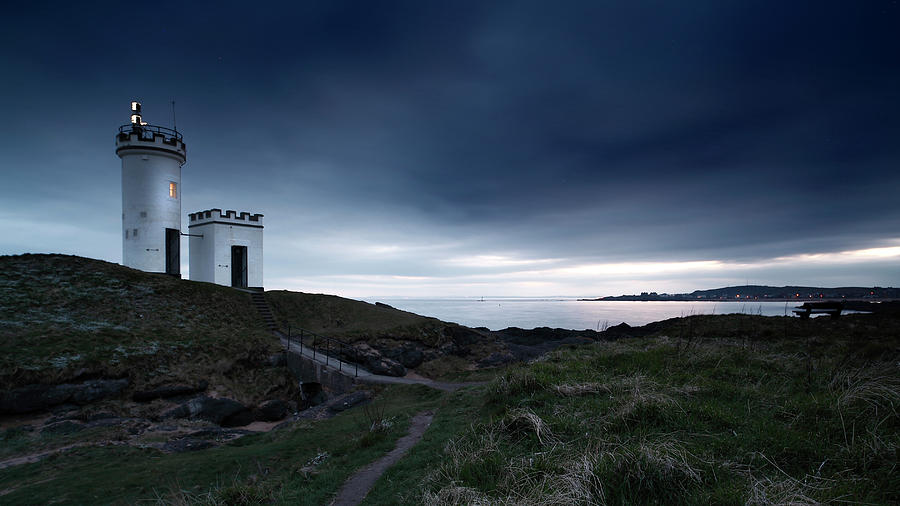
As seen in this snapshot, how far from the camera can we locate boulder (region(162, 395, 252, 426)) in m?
13.5

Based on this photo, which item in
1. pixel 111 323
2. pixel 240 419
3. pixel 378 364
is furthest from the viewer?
pixel 378 364

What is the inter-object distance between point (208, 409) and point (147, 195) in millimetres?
20832

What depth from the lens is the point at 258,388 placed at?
53.8 ft

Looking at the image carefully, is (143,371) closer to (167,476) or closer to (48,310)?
(48,310)

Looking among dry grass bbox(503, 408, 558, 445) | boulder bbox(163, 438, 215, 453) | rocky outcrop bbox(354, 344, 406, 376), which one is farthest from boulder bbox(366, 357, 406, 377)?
dry grass bbox(503, 408, 558, 445)

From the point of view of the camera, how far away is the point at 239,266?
102 feet

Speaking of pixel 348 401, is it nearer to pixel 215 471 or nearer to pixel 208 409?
pixel 208 409

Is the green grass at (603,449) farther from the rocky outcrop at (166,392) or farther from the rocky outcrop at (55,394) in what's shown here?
the rocky outcrop at (166,392)

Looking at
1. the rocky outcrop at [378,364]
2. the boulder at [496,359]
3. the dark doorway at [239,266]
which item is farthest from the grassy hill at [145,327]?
the dark doorway at [239,266]

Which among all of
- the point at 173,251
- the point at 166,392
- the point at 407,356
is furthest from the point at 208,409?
the point at 173,251

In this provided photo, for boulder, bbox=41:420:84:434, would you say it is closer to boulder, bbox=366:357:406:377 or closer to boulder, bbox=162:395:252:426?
boulder, bbox=162:395:252:426

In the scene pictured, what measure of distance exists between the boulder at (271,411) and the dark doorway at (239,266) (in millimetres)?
18104

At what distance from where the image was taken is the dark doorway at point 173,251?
28656 mm

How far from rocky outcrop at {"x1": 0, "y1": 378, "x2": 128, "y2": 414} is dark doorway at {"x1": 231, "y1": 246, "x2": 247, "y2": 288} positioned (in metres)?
17.8
